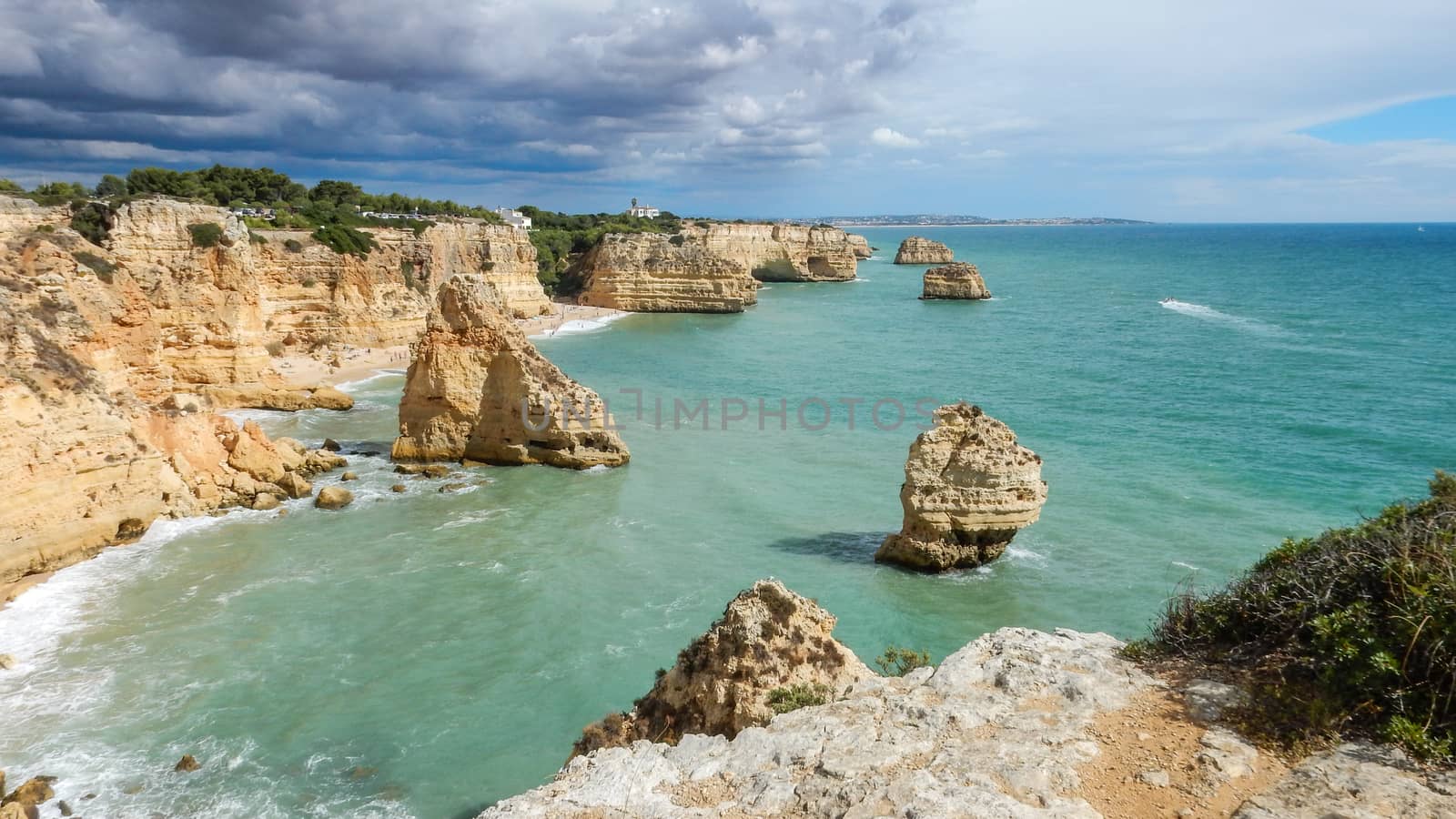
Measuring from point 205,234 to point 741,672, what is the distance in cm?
2985

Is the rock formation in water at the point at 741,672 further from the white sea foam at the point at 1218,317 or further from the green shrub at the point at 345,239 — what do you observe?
the white sea foam at the point at 1218,317

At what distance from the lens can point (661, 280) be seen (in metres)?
71.2

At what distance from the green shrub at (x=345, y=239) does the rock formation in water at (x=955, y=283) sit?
50.9m

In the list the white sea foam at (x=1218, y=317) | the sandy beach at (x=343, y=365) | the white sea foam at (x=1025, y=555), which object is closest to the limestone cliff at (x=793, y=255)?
the white sea foam at (x=1218, y=317)

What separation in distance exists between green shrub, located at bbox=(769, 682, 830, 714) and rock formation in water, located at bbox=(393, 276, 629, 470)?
701 inches

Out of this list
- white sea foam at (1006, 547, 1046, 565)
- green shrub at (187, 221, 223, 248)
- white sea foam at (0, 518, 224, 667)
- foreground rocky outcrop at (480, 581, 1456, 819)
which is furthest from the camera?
green shrub at (187, 221, 223, 248)

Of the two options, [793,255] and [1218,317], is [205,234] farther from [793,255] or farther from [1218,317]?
[793,255]

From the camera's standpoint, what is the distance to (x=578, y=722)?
1201cm

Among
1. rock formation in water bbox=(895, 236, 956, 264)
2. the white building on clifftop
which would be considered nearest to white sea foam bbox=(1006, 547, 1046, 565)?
the white building on clifftop

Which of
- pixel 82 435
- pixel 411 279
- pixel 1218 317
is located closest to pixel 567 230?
pixel 411 279

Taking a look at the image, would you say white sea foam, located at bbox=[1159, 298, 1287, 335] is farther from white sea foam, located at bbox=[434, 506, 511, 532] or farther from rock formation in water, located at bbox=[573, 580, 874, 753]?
rock formation in water, located at bbox=[573, 580, 874, 753]

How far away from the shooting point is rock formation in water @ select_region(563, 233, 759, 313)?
233 ft

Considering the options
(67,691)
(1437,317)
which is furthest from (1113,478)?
(1437,317)

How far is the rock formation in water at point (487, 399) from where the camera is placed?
23781 mm
